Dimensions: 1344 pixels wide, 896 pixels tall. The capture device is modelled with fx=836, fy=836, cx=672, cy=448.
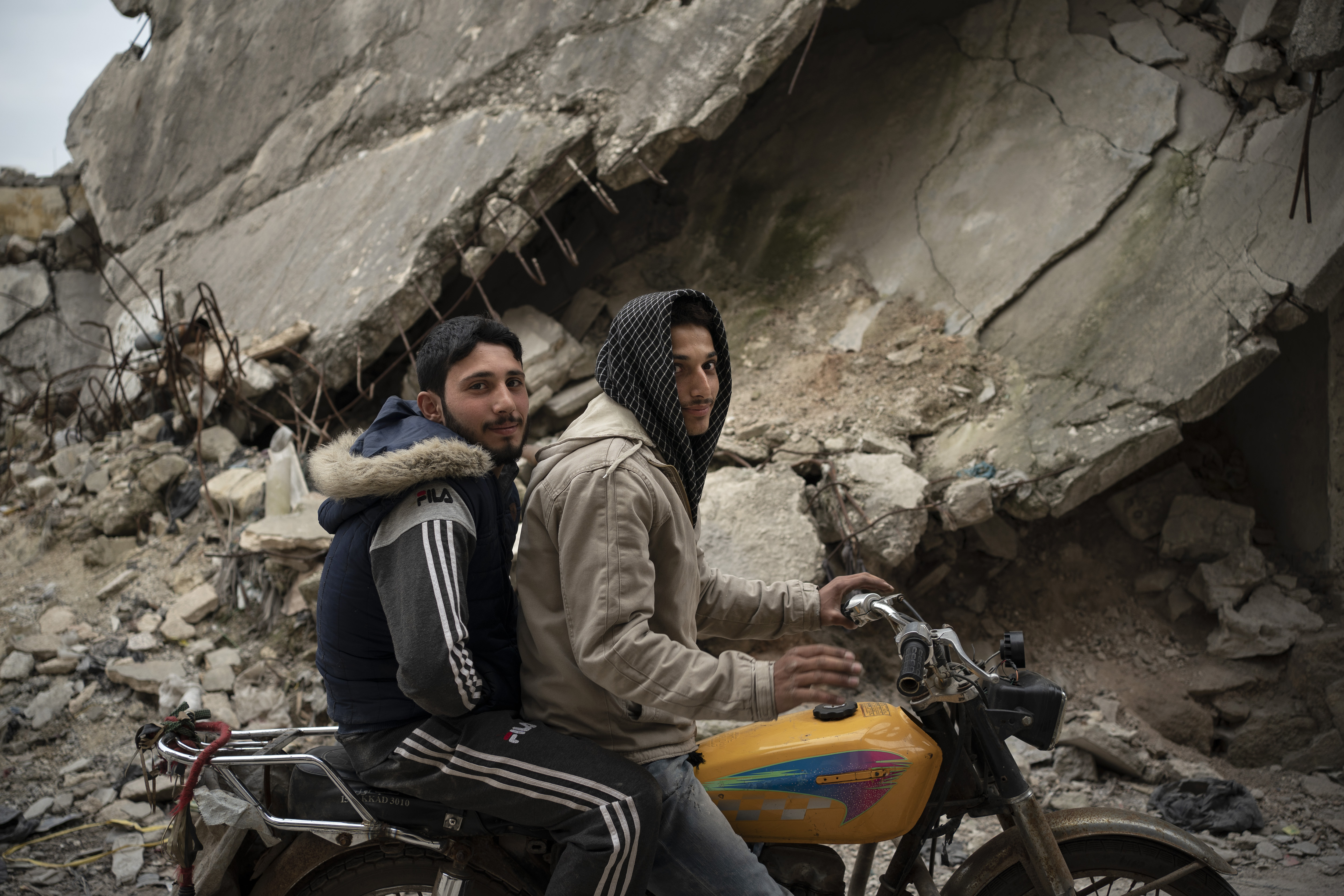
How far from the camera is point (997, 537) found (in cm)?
433

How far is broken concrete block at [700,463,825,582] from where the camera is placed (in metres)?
3.72

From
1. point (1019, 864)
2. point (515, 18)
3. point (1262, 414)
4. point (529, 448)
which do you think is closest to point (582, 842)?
point (1019, 864)

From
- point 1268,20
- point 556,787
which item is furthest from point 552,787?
point 1268,20

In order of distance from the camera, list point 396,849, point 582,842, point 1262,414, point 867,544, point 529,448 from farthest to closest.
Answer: point 1262,414, point 867,544, point 529,448, point 396,849, point 582,842

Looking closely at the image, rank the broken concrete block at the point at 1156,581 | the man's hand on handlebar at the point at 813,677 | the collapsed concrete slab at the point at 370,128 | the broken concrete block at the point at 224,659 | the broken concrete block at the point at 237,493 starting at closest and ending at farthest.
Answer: the man's hand on handlebar at the point at 813,677, the broken concrete block at the point at 224,659, the broken concrete block at the point at 1156,581, the broken concrete block at the point at 237,493, the collapsed concrete slab at the point at 370,128

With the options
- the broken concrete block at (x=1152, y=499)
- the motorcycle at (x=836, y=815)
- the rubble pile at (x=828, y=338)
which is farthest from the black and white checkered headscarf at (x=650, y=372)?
the broken concrete block at (x=1152, y=499)

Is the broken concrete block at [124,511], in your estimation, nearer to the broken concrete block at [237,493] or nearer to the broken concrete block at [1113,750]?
the broken concrete block at [237,493]

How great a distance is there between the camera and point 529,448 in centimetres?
289

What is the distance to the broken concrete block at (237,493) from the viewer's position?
4.66 meters

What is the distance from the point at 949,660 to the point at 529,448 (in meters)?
1.62

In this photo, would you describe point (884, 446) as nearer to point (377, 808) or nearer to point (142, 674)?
point (377, 808)

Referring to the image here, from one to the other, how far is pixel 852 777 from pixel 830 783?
0.05 meters

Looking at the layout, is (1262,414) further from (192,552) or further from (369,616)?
(192,552)

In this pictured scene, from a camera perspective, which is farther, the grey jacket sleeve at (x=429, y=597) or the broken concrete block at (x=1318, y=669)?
the broken concrete block at (x=1318, y=669)
